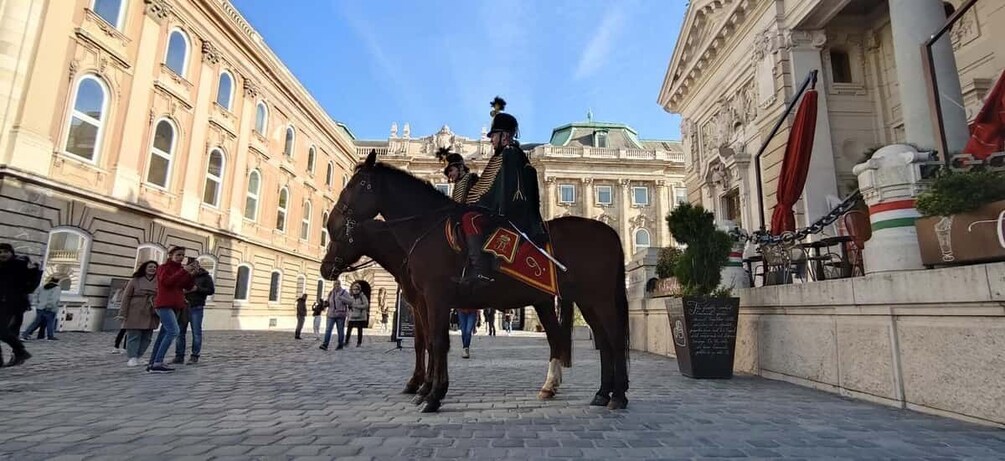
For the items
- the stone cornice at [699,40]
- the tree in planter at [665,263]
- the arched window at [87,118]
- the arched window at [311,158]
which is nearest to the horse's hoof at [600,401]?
the tree in planter at [665,263]

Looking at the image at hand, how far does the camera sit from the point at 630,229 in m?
46.9

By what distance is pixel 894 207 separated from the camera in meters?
4.93

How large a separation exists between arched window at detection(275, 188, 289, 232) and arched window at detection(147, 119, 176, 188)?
952 centimetres

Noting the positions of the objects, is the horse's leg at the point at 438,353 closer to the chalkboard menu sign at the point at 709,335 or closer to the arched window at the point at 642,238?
the chalkboard menu sign at the point at 709,335

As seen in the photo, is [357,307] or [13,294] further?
[357,307]

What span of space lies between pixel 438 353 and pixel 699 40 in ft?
66.0

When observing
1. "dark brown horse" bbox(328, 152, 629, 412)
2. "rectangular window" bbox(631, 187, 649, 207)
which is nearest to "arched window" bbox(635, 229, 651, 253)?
"rectangular window" bbox(631, 187, 649, 207)

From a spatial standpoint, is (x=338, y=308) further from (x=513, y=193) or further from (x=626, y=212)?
(x=626, y=212)

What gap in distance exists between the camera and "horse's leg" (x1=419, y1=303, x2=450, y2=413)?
429 centimetres

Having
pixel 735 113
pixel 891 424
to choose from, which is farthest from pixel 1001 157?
pixel 735 113

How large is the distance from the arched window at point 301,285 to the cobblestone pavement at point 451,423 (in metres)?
26.6

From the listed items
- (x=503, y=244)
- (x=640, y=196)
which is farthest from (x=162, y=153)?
(x=640, y=196)

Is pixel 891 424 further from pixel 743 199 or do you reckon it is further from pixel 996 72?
pixel 743 199

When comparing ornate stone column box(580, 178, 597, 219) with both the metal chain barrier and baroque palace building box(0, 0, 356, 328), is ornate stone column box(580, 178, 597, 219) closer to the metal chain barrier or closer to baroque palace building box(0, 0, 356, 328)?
baroque palace building box(0, 0, 356, 328)
